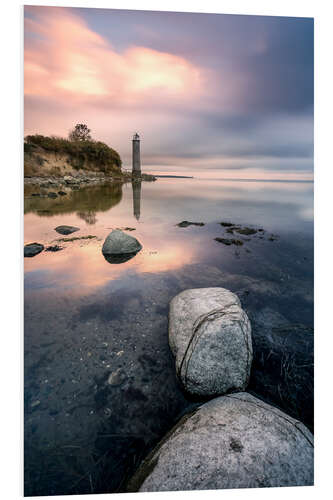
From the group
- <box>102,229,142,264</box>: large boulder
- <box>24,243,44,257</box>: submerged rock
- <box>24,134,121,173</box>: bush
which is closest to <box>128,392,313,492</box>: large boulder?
<box>102,229,142,264</box>: large boulder

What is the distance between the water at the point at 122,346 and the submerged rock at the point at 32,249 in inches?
13.8

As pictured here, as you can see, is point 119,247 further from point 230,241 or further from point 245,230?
point 245,230

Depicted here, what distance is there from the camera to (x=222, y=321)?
2418mm

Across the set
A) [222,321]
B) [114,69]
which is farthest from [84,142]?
[222,321]

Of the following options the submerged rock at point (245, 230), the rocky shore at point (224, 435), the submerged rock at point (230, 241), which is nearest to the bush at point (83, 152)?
the submerged rock at point (245, 230)

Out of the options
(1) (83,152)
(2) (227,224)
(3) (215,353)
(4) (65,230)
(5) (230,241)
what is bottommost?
(3) (215,353)

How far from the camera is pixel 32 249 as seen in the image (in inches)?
241

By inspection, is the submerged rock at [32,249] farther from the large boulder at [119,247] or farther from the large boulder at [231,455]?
the large boulder at [231,455]

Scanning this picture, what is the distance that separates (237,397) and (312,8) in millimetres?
4181

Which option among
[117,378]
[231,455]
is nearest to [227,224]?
[117,378]

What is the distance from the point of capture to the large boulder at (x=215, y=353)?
2.28m

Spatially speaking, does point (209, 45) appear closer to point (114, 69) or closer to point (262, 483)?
point (114, 69)

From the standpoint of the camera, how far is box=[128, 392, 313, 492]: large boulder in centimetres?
154

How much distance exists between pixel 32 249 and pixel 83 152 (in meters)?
31.3
